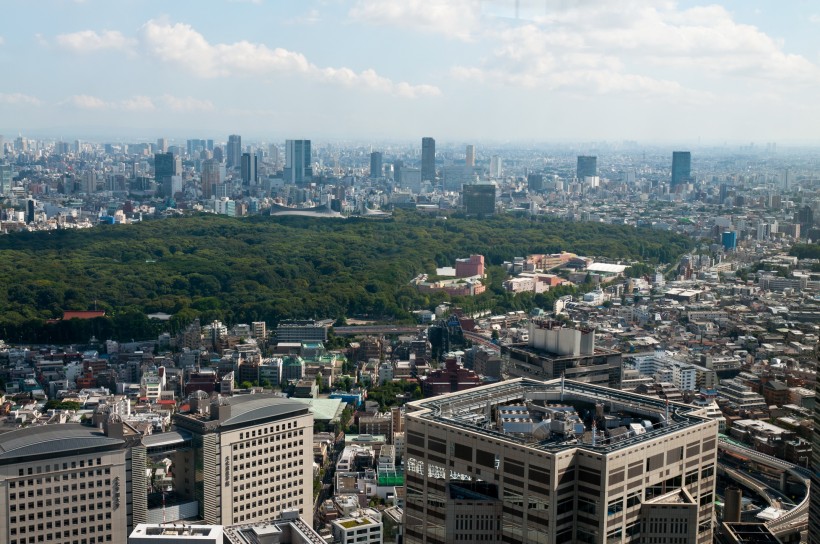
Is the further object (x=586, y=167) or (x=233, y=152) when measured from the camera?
(x=233, y=152)

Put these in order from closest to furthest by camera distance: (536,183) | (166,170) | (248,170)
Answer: (166,170) < (536,183) < (248,170)

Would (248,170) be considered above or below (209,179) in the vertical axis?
above

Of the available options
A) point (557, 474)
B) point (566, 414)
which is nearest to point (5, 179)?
point (566, 414)

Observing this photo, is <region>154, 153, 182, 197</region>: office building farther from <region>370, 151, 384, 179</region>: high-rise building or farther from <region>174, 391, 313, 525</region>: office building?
<region>174, 391, 313, 525</region>: office building

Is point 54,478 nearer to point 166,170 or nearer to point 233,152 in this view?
point 166,170

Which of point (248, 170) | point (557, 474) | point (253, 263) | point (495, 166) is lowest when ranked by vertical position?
point (253, 263)

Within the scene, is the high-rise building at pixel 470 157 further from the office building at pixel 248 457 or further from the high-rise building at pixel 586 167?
the office building at pixel 248 457
